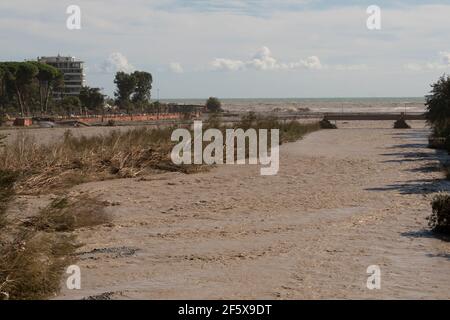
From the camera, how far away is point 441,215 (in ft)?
43.5

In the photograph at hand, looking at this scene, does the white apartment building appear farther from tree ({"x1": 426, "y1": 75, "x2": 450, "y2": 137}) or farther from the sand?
the sand

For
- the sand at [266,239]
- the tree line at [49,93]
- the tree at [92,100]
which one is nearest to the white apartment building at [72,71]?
the tree line at [49,93]

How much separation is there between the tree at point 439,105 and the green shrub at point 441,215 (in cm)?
2502

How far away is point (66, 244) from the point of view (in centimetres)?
1098

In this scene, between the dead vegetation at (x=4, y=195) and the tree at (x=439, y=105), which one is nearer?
the dead vegetation at (x=4, y=195)

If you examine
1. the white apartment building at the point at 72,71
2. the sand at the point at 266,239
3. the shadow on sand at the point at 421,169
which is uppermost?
the white apartment building at the point at 72,71

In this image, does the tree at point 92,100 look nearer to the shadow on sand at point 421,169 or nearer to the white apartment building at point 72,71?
the white apartment building at point 72,71

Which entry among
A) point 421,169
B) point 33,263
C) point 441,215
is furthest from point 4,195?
point 421,169

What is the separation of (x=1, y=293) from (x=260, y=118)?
36899 millimetres

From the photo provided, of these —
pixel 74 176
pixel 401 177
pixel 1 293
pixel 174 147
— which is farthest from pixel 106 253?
pixel 174 147

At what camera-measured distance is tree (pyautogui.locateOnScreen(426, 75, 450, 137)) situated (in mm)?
38531

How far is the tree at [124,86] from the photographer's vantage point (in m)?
117

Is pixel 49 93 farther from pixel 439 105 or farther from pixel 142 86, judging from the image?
pixel 439 105

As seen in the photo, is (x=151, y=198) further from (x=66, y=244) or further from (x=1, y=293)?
(x=1, y=293)
